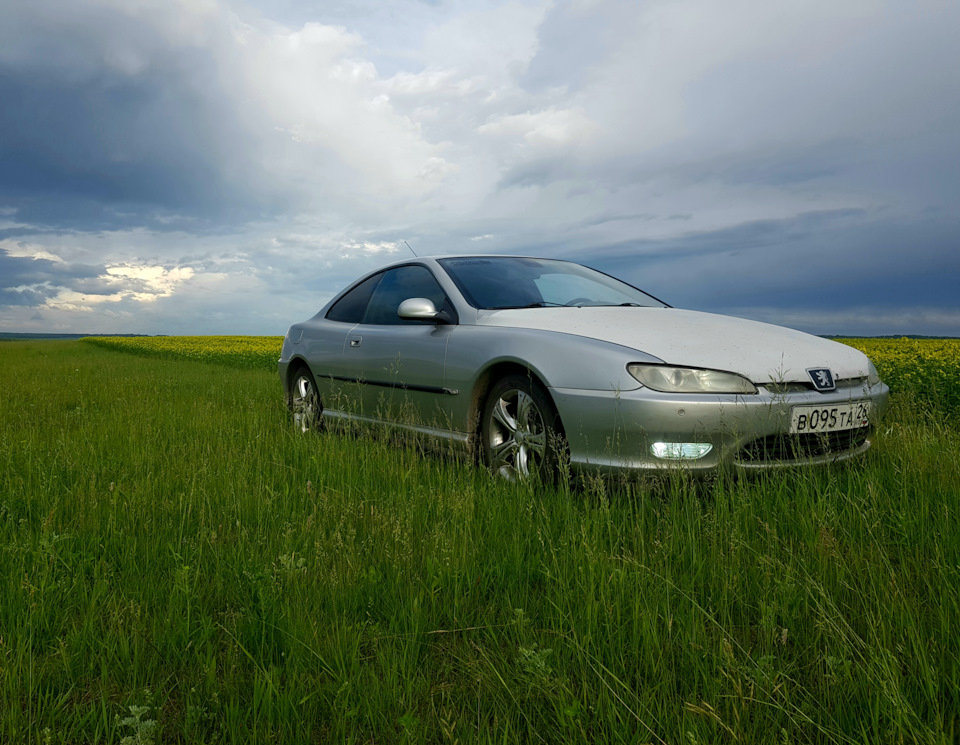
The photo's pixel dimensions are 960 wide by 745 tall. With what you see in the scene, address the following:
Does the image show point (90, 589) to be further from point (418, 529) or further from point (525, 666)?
point (525, 666)

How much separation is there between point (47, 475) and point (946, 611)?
4.24 m

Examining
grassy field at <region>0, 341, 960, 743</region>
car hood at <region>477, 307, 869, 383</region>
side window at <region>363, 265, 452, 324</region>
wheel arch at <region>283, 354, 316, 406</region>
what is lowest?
grassy field at <region>0, 341, 960, 743</region>

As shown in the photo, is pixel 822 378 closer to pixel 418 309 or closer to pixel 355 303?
pixel 418 309

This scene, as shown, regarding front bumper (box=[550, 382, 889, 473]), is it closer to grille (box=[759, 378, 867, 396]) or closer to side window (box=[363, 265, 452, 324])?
grille (box=[759, 378, 867, 396])

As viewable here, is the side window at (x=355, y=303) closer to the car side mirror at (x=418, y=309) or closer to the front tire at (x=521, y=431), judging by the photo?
the car side mirror at (x=418, y=309)

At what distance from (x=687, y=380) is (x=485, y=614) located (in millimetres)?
1546

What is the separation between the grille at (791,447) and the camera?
3161 mm

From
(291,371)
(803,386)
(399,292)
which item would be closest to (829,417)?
(803,386)

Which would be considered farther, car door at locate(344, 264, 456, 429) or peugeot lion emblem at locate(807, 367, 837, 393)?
car door at locate(344, 264, 456, 429)

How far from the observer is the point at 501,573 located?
7.90 feet

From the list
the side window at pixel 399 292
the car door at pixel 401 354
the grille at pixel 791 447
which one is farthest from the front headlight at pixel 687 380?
the side window at pixel 399 292

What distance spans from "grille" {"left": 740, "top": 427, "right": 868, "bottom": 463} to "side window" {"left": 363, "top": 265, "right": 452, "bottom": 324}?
6.93ft

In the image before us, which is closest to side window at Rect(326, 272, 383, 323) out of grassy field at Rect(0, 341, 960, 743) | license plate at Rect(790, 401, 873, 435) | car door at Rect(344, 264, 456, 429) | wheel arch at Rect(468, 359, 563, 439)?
car door at Rect(344, 264, 456, 429)

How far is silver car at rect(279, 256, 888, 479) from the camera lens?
311cm
